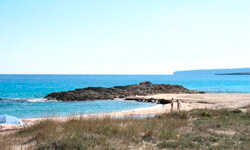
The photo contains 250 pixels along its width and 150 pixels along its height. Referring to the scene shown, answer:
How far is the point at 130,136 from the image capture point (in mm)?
10781

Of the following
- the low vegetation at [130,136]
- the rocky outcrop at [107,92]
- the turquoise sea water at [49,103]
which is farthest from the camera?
the rocky outcrop at [107,92]

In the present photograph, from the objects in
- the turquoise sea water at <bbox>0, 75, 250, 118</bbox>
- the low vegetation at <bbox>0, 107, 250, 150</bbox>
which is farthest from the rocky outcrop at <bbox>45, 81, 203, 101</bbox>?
the low vegetation at <bbox>0, 107, 250, 150</bbox>

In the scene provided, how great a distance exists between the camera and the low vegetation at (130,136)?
901 centimetres

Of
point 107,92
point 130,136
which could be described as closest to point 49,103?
point 107,92

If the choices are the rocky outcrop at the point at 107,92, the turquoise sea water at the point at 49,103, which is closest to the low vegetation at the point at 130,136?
the turquoise sea water at the point at 49,103

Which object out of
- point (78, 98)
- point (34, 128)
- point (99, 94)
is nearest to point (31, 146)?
point (34, 128)

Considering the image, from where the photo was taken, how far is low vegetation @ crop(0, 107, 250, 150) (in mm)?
9008

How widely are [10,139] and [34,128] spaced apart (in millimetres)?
2046

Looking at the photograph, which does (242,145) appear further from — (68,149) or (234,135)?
(68,149)

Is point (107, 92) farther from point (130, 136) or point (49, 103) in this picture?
point (130, 136)

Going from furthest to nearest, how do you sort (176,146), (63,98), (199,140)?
(63,98) → (199,140) → (176,146)

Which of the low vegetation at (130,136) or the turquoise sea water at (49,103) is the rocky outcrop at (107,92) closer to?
the turquoise sea water at (49,103)

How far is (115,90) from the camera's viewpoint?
4812cm

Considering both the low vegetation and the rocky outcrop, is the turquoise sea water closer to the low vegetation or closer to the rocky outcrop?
the rocky outcrop
